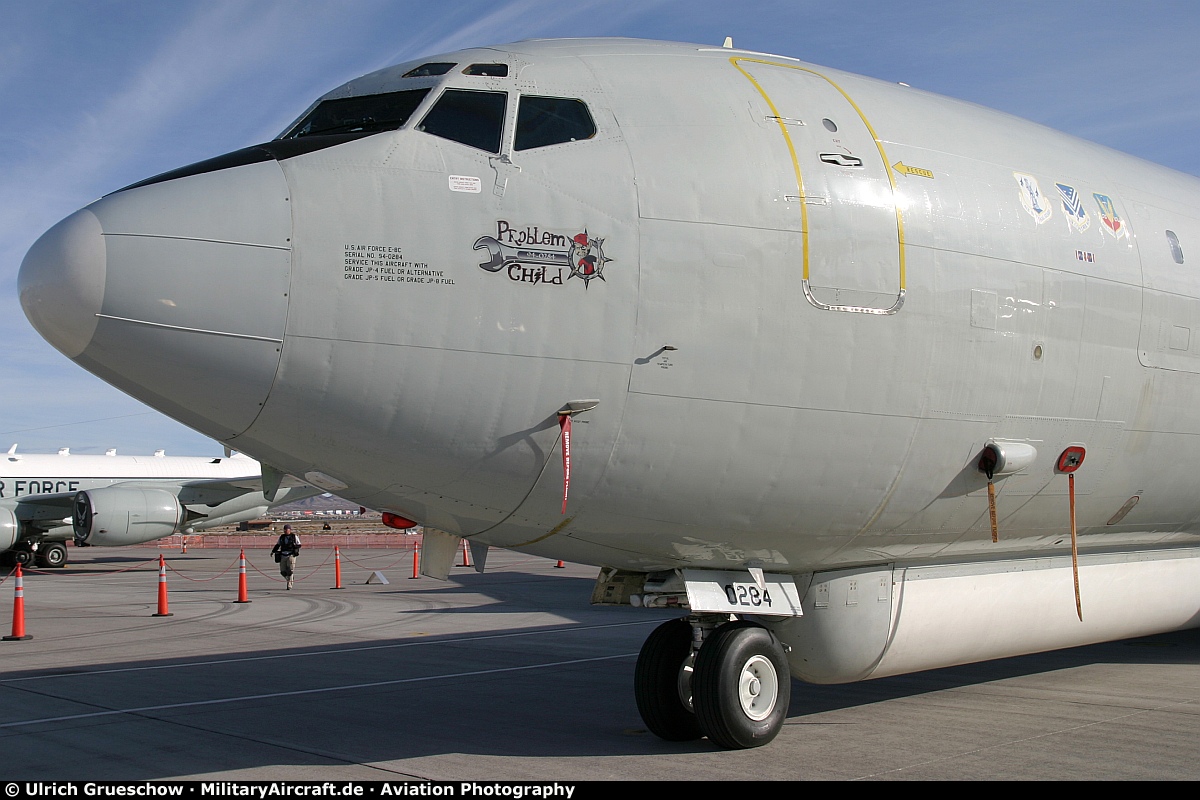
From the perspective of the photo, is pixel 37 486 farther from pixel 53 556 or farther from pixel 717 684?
pixel 717 684

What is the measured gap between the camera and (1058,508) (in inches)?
302

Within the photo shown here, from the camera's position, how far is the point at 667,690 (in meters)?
7.08

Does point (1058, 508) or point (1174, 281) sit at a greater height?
point (1174, 281)

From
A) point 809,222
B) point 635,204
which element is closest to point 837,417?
point 809,222

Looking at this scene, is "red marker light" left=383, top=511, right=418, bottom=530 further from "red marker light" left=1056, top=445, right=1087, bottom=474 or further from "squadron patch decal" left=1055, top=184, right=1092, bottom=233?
"squadron patch decal" left=1055, top=184, right=1092, bottom=233

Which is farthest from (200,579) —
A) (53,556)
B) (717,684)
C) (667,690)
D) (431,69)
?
(431,69)

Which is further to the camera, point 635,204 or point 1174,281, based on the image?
point 1174,281

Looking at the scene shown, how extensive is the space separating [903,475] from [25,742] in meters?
6.53

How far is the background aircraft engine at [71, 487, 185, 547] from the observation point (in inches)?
1090

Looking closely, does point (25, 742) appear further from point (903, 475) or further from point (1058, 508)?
point (1058, 508)

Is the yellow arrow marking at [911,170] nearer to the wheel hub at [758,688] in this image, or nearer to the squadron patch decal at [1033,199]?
the squadron patch decal at [1033,199]

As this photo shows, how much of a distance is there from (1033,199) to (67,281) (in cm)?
626

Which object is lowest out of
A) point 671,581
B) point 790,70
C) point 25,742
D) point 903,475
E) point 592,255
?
point 25,742

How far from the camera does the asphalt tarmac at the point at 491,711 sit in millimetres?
6496
